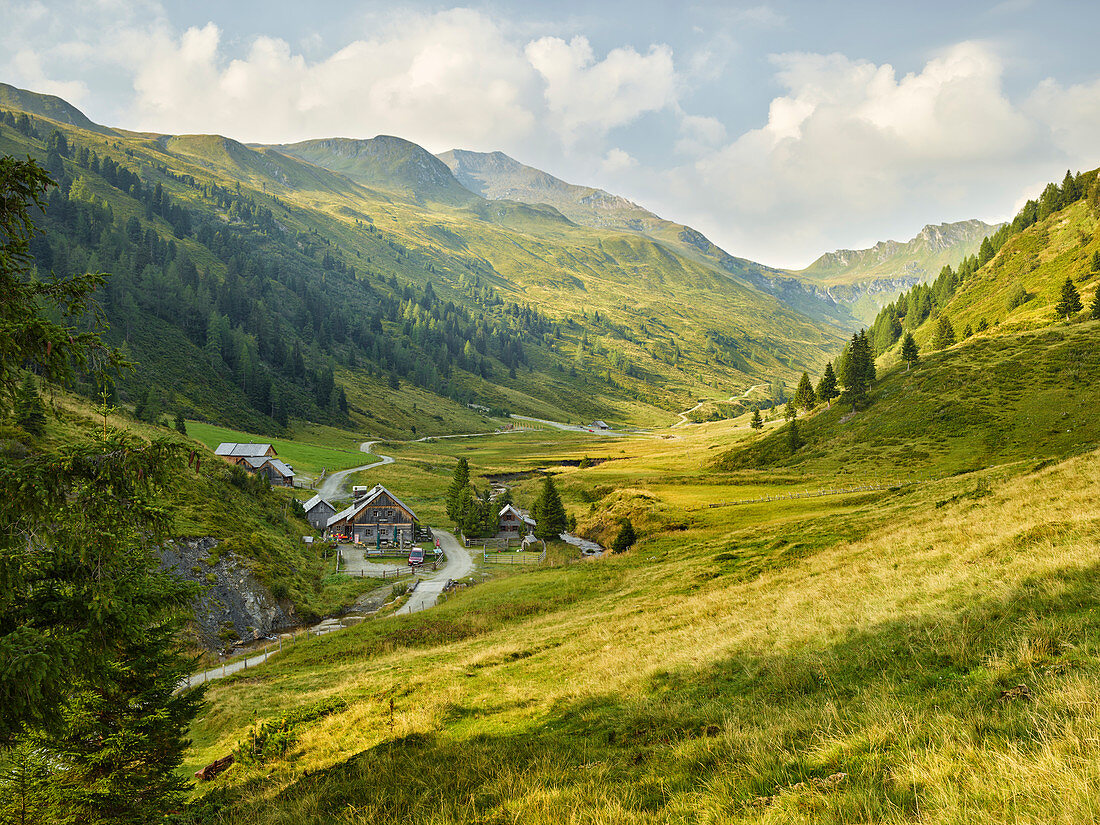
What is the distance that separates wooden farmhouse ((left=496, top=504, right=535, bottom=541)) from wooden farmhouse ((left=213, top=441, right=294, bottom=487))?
145 feet

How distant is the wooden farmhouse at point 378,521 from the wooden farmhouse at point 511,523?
547 inches

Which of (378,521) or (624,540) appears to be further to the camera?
(378,521)

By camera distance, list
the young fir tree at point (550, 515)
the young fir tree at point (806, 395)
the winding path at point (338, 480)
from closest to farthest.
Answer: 1. the young fir tree at point (550, 515)
2. the winding path at point (338, 480)
3. the young fir tree at point (806, 395)

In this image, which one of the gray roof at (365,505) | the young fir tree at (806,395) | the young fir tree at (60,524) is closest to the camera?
the young fir tree at (60,524)

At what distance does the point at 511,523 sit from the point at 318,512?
30687mm

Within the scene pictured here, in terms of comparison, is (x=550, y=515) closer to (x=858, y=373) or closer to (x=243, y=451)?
(x=243, y=451)

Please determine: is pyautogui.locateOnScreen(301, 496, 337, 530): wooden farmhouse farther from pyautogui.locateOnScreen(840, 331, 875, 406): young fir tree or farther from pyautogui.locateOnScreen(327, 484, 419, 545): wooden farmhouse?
pyautogui.locateOnScreen(840, 331, 875, 406): young fir tree

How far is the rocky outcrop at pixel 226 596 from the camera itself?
41.1m

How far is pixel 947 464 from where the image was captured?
69188 mm

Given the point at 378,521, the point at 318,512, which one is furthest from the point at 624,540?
the point at 318,512

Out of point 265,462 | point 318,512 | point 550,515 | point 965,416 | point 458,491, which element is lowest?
point 318,512

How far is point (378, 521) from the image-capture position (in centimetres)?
7750

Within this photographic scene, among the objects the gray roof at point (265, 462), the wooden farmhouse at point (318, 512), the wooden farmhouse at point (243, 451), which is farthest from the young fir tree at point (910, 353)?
the wooden farmhouse at point (243, 451)

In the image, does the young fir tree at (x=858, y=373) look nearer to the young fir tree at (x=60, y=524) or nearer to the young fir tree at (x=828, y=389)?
the young fir tree at (x=828, y=389)
